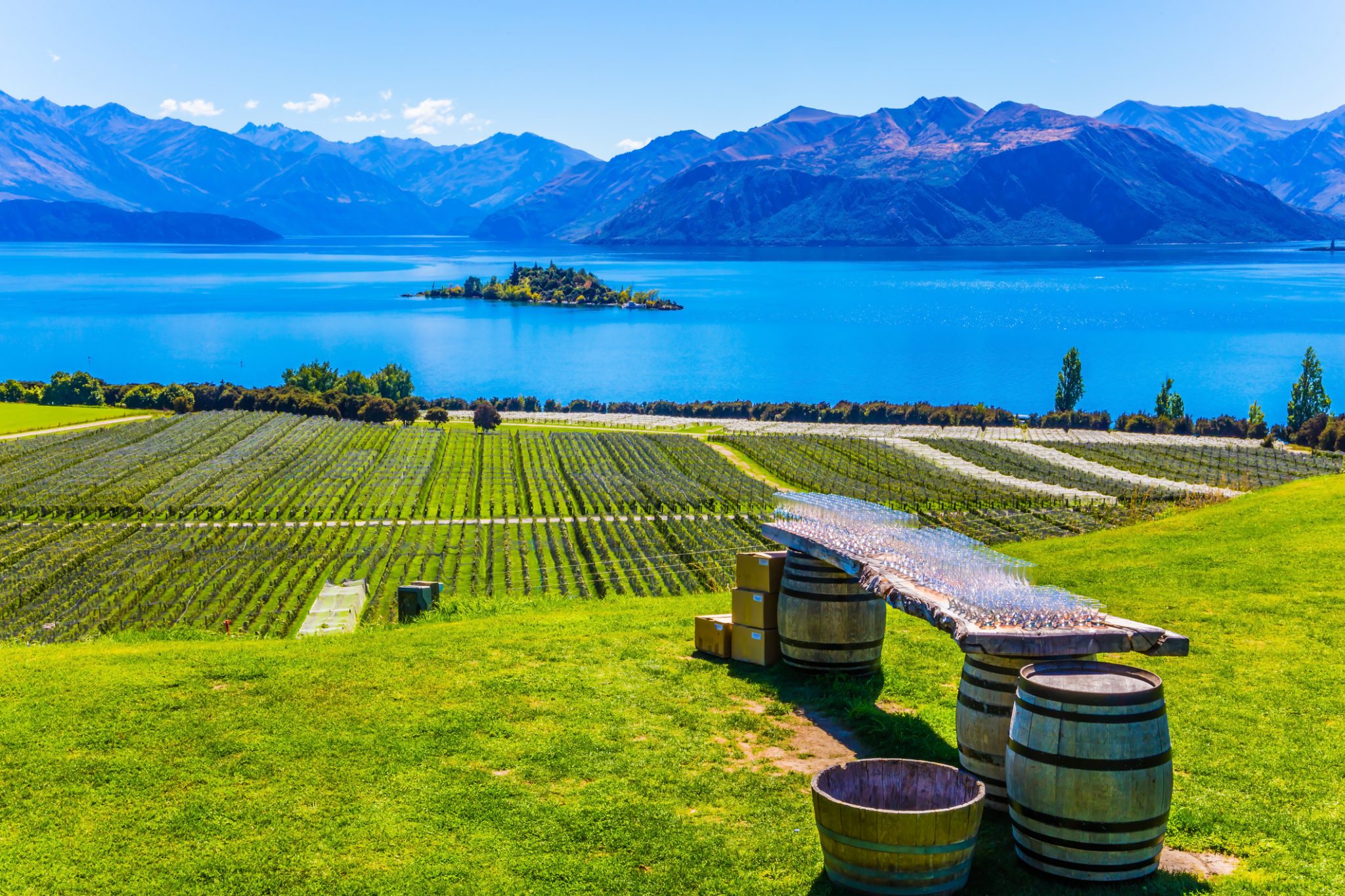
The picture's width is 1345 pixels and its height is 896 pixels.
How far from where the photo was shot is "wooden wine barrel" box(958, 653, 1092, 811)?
1036 centimetres

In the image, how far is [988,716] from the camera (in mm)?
10461

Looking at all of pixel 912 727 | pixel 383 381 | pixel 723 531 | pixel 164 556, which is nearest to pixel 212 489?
pixel 164 556

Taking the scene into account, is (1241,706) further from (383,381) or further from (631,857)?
(383,381)

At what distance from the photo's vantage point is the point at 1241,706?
13414 millimetres

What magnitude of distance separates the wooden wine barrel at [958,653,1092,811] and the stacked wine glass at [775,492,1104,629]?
1.30 ft

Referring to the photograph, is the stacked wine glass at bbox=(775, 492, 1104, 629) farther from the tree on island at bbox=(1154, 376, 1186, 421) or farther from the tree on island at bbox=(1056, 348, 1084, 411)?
the tree on island at bbox=(1056, 348, 1084, 411)

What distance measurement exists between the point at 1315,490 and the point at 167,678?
26801mm

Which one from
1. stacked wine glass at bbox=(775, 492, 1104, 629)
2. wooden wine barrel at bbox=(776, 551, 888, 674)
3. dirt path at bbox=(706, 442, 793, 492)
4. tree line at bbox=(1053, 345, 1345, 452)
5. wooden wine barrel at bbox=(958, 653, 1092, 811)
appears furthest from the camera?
tree line at bbox=(1053, 345, 1345, 452)

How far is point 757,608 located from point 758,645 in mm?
533

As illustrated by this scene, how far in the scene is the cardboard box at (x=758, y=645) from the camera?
15461mm

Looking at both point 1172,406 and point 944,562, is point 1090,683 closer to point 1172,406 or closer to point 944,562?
point 944,562

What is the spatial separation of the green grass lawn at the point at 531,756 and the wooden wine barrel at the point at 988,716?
514mm

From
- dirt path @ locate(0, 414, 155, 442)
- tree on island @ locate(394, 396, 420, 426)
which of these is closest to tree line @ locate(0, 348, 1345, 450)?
tree on island @ locate(394, 396, 420, 426)

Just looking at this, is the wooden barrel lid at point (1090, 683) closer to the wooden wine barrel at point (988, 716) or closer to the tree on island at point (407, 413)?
the wooden wine barrel at point (988, 716)
